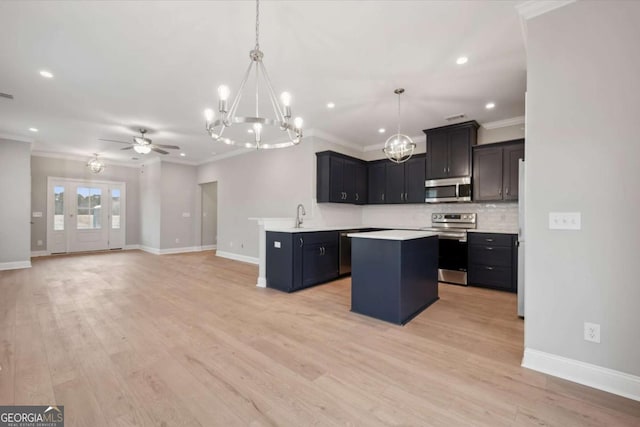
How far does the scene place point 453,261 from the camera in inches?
189

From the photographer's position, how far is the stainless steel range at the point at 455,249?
470 cm

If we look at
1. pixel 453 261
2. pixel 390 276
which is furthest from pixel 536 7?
pixel 453 261

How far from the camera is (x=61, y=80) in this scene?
11.2ft

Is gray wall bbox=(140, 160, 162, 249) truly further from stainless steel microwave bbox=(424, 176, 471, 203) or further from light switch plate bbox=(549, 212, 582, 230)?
light switch plate bbox=(549, 212, 582, 230)

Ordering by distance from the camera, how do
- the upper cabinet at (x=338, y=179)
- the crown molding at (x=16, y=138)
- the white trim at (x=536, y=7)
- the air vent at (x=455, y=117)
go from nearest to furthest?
the white trim at (x=536, y=7) → the air vent at (x=455, y=117) → the upper cabinet at (x=338, y=179) → the crown molding at (x=16, y=138)

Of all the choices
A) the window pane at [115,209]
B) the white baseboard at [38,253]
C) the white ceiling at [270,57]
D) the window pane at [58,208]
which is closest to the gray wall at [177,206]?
the window pane at [115,209]

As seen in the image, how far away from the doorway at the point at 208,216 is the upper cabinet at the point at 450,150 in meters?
6.77

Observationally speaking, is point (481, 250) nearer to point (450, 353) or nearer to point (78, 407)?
point (450, 353)

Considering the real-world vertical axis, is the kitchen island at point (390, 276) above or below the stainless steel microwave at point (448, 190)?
below

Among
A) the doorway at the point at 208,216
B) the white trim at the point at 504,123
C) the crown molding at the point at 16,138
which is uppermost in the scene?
the white trim at the point at 504,123

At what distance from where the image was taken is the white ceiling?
2.27 meters

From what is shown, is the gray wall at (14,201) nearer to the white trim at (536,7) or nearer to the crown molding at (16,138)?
the crown molding at (16,138)

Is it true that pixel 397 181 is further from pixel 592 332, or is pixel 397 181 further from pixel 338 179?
pixel 592 332

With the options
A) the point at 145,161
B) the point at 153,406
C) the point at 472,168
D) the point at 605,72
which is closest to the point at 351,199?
the point at 472,168
